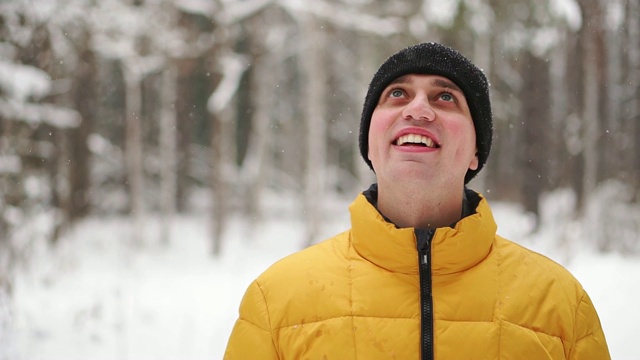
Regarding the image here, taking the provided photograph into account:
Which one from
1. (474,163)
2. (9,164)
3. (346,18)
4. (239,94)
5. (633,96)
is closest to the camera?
(474,163)

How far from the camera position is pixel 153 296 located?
10094mm

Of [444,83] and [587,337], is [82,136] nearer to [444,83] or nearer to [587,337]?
[444,83]

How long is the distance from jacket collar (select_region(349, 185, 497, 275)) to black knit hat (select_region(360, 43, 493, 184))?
1.32 ft

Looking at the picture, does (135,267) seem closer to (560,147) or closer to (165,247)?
(165,247)

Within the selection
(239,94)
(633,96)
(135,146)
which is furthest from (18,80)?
(239,94)

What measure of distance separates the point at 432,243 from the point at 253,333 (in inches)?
25.8

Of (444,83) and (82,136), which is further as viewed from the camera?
(82,136)

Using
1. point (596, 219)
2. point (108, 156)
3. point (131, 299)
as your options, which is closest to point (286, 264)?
point (131, 299)

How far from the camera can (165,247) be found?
18719mm

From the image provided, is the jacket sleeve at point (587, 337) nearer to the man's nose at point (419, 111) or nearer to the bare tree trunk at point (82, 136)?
the man's nose at point (419, 111)

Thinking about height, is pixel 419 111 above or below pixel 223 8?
below

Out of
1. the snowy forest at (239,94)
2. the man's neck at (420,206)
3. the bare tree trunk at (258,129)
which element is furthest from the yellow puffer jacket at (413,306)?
the bare tree trunk at (258,129)

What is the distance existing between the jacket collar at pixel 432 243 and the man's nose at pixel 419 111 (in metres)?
0.34

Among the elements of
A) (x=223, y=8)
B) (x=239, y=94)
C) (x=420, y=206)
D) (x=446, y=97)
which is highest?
(x=223, y=8)
